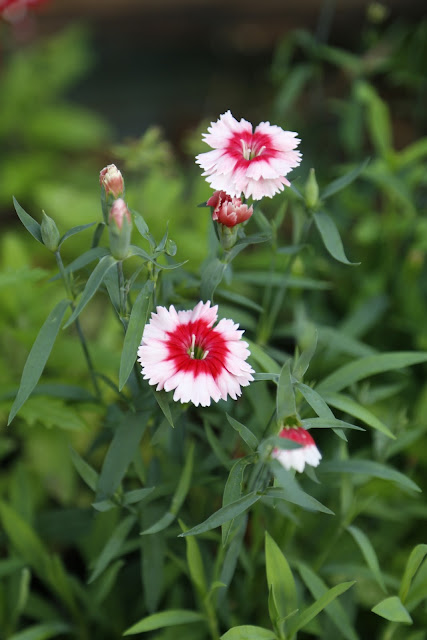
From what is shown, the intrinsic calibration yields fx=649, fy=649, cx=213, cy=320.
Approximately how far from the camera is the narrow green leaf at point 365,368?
871 millimetres

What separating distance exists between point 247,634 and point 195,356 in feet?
1.11

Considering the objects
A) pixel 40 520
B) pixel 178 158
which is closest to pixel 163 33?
pixel 178 158

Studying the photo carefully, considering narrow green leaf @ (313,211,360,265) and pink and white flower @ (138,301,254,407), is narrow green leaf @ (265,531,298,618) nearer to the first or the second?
pink and white flower @ (138,301,254,407)

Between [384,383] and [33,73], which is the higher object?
[33,73]

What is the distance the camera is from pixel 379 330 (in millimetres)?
1393

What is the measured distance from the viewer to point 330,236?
799 millimetres

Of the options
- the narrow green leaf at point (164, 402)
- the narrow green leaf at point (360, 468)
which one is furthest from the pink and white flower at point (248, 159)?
the narrow green leaf at point (360, 468)

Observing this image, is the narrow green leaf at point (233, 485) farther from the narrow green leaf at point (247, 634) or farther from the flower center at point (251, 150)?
the flower center at point (251, 150)

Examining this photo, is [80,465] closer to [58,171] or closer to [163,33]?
[58,171]

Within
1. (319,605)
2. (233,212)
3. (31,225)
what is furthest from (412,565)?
(31,225)

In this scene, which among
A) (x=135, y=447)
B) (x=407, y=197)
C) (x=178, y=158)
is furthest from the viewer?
(x=178, y=158)

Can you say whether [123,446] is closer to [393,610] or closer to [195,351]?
[195,351]

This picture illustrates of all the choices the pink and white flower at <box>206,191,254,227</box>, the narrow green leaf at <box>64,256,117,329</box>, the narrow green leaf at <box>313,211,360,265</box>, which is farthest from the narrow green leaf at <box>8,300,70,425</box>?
the narrow green leaf at <box>313,211,360,265</box>

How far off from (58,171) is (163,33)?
906 millimetres
